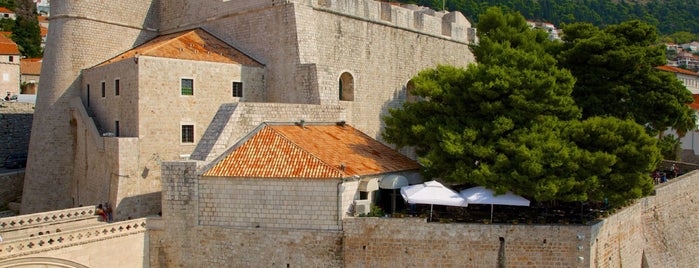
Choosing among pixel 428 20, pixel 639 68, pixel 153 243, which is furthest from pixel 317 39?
pixel 639 68

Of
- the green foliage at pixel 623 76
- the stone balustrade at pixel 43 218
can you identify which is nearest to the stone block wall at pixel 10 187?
the stone balustrade at pixel 43 218

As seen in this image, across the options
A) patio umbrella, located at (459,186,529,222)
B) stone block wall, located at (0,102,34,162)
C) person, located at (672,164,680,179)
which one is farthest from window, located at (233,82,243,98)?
person, located at (672,164,680,179)

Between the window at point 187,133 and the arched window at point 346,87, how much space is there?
673 cm

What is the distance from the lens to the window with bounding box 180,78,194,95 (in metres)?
19.9

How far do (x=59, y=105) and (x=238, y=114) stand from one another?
10482 mm

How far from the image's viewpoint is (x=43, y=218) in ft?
57.8

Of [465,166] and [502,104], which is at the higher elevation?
[502,104]

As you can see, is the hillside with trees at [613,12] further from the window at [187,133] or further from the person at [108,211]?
the person at [108,211]

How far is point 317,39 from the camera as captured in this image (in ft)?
73.6

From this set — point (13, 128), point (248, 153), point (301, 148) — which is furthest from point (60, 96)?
point (301, 148)

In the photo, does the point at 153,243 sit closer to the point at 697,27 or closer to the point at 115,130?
the point at 115,130

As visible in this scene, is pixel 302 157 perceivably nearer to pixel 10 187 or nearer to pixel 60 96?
pixel 60 96

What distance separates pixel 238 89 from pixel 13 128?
1645cm

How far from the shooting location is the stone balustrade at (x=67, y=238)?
13.9m
